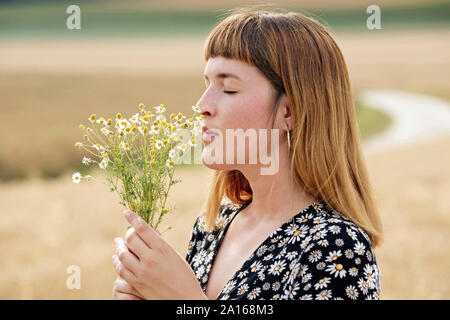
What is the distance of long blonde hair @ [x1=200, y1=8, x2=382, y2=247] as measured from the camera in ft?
7.18

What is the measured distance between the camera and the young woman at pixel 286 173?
1.98 meters

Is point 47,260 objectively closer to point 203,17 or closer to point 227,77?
point 227,77

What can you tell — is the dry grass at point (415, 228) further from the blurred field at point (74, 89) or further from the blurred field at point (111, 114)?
the blurred field at point (74, 89)

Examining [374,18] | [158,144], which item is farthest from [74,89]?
[158,144]

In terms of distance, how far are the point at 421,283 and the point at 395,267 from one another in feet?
1.46

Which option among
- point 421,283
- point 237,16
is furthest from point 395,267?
point 237,16

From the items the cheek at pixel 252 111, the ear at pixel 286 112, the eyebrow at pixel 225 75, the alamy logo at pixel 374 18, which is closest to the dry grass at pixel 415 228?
the alamy logo at pixel 374 18

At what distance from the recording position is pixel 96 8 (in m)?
89.4

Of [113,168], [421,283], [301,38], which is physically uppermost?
[301,38]

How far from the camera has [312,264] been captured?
1996 millimetres

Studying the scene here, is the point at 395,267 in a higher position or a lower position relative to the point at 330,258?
lower

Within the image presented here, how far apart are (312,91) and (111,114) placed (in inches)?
1059

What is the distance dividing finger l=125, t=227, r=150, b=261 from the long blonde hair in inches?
27.4

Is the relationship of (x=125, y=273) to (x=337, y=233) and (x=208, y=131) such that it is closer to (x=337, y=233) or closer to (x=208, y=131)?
(x=208, y=131)
